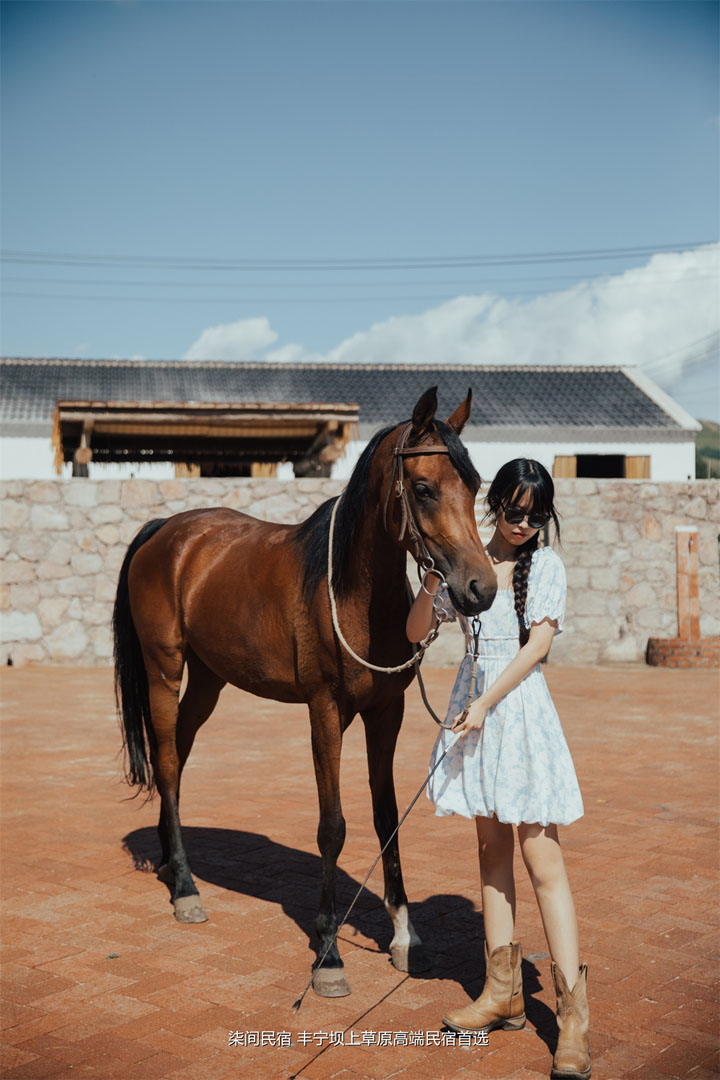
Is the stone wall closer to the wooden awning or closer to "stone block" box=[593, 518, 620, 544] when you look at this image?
"stone block" box=[593, 518, 620, 544]

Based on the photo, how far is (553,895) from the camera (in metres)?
3.13

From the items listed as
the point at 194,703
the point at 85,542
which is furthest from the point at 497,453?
the point at 194,703

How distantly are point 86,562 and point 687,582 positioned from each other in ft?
24.3

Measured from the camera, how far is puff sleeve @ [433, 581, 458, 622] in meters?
3.35

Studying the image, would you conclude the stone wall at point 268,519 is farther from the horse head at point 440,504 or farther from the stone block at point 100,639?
the horse head at point 440,504

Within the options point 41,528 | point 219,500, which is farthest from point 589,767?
point 41,528

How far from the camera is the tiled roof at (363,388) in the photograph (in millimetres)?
26172

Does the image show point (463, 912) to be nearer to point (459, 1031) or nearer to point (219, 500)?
point (459, 1031)

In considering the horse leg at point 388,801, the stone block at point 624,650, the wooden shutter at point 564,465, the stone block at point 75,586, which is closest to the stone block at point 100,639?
the stone block at point 75,586

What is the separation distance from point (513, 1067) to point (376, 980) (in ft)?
2.61

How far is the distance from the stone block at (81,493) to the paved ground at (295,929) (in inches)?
190

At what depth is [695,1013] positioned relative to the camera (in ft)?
11.0

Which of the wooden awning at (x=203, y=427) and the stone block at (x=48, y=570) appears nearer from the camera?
the stone block at (x=48, y=570)

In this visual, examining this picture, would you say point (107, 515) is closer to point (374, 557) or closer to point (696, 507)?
point (696, 507)
